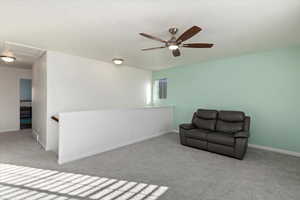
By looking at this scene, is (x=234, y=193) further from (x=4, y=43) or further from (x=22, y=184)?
(x=4, y=43)

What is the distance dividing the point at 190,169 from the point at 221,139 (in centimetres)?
117

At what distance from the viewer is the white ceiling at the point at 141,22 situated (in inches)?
75.1

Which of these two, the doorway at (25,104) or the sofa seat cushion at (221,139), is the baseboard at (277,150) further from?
the doorway at (25,104)

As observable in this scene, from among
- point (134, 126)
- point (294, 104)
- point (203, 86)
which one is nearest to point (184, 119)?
point (203, 86)

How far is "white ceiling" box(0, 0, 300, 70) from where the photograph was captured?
1.91 metres

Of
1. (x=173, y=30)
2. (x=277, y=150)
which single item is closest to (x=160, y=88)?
(x=173, y=30)

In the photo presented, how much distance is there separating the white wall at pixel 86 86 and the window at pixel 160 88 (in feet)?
1.90

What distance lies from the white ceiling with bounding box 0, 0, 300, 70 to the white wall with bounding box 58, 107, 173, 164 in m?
1.63

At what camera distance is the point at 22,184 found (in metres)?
2.13

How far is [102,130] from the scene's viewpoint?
3.51 m

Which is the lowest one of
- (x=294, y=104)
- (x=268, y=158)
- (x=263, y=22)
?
(x=268, y=158)

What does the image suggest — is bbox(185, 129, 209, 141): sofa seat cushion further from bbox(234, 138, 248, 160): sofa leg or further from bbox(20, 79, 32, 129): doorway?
bbox(20, 79, 32, 129): doorway

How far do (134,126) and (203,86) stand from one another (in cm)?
271

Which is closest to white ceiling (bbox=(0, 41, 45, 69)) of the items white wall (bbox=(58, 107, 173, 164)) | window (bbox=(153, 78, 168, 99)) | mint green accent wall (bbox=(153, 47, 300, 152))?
white wall (bbox=(58, 107, 173, 164))
